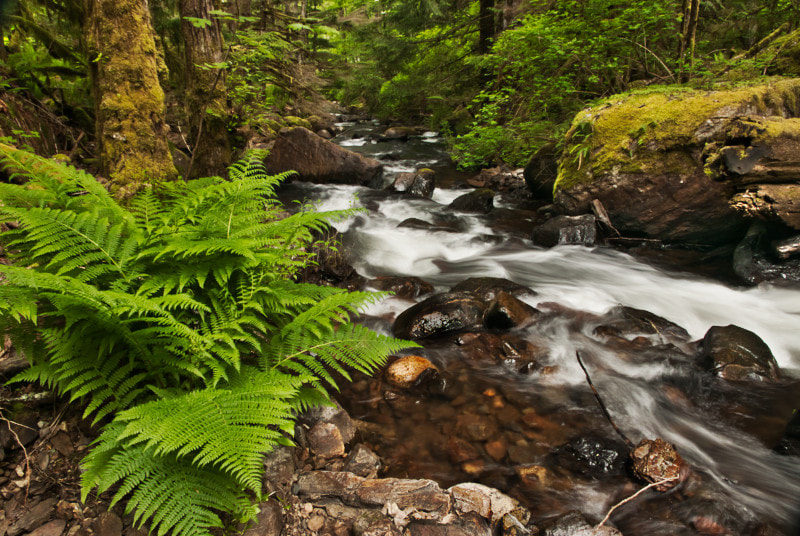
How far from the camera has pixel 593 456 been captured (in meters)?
2.97

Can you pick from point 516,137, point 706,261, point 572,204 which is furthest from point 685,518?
point 516,137

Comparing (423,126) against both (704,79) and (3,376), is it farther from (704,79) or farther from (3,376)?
(3,376)

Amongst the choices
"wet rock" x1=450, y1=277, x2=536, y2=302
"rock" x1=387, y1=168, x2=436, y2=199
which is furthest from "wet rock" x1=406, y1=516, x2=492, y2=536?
"rock" x1=387, y1=168, x2=436, y2=199

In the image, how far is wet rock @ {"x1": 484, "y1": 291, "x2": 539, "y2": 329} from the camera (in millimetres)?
4617

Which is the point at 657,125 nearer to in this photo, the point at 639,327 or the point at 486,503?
the point at 639,327

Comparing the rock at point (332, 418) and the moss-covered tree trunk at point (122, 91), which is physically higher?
the moss-covered tree trunk at point (122, 91)

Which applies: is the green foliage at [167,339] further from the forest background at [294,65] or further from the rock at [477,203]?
the rock at [477,203]

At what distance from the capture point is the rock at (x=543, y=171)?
871cm

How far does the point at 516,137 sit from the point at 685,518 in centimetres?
882

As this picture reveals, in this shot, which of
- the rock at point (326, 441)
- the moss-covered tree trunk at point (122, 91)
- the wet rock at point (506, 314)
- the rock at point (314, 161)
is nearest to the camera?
the rock at point (326, 441)

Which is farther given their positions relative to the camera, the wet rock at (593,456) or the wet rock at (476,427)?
the wet rock at (476,427)

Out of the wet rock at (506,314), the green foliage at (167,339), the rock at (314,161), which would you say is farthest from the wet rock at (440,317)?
the rock at (314,161)

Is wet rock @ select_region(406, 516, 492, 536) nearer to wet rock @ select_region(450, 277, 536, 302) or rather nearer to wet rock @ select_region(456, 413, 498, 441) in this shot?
wet rock @ select_region(456, 413, 498, 441)

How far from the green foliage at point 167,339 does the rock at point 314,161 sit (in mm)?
7250
